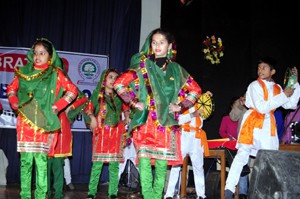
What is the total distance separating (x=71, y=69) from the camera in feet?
25.8

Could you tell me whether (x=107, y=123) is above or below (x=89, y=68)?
below

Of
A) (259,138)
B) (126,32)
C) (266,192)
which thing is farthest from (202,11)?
(266,192)

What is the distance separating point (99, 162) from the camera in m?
5.54

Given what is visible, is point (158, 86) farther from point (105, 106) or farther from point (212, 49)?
point (212, 49)

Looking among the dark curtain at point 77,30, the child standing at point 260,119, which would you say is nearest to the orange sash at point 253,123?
the child standing at point 260,119

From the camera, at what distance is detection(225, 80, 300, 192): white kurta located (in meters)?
4.81

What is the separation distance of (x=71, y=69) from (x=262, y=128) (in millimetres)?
3991

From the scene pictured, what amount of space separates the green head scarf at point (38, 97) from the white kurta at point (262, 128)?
2041 mm

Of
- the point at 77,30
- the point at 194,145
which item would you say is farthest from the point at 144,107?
the point at 77,30

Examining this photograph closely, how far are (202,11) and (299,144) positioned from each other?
3.89 meters

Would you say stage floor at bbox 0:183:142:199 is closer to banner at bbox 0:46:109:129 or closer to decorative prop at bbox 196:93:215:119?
banner at bbox 0:46:109:129

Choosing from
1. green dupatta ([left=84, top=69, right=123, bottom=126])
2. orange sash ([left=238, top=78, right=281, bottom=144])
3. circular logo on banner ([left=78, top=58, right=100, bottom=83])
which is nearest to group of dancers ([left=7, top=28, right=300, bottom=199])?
orange sash ([left=238, top=78, right=281, bottom=144])

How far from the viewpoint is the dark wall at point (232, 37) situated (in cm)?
793

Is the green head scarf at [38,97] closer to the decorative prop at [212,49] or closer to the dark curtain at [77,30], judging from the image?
the dark curtain at [77,30]
